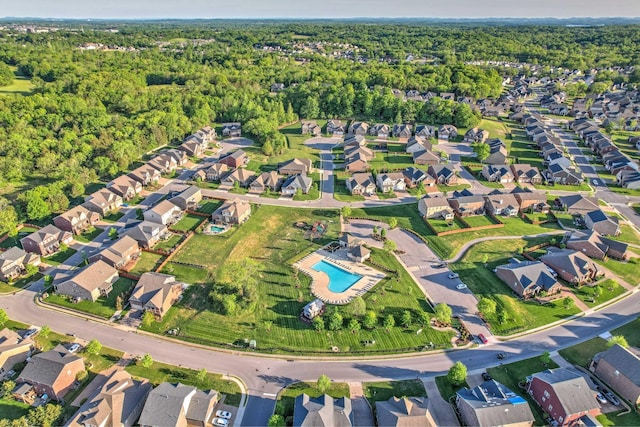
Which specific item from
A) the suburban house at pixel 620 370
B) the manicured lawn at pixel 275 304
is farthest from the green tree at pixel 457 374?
the suburban house at pixel 620 370

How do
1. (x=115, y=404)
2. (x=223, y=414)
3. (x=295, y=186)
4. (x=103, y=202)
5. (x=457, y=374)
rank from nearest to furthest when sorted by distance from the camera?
(x=115, y=404), (x=223, y=414), (x=457, y=374), (x=103, y=202), (x=295, y=186)

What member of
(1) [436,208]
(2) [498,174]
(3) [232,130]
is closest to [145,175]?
(3) [232,130]

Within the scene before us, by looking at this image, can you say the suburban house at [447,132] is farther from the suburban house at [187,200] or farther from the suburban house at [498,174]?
the suburban house at [187,200]

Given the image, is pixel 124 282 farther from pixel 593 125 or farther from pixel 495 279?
pixel 593 125

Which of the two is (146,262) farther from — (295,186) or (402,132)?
(402,132)

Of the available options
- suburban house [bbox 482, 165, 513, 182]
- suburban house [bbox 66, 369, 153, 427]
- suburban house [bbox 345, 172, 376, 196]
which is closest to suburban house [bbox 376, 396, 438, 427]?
suburban house [bbox 66, 369, 153, 427]

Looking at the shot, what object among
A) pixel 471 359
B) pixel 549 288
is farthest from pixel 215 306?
pixel 549 288
